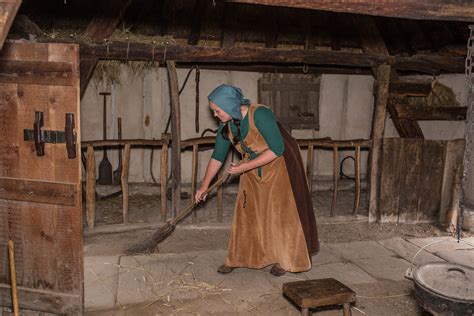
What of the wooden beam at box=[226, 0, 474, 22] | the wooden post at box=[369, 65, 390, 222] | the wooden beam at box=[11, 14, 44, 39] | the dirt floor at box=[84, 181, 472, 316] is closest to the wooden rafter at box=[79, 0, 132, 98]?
the wooden beam at box=[11, 14, 44, 39]

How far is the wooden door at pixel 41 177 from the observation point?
329 centimetres

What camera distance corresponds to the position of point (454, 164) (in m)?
6.16

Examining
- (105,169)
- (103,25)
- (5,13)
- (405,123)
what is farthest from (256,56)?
(5,13)

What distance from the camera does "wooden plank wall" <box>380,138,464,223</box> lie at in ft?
20.4

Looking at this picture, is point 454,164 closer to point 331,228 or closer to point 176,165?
point 331,228

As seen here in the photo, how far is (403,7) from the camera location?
303cm

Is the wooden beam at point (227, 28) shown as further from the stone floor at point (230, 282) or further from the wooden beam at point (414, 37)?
the stone floor at point (230, 282)

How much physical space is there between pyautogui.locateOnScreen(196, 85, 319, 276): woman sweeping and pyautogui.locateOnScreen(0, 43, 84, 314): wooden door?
1336 millimetres

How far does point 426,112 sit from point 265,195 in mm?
3504

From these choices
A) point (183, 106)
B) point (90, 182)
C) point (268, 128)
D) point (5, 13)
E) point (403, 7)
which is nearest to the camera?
point (5, 13)

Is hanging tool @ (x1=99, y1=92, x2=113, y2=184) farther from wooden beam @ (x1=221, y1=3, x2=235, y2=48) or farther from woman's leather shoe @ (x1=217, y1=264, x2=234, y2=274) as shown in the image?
woman's leather shoe @ (x1=217, y1=264, x2=234, y2=274)

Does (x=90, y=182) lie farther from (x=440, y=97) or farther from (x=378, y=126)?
(x=440, y=97)

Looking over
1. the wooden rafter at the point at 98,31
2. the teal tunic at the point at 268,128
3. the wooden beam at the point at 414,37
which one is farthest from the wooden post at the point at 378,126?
the wooden rafter at the point at 98,31

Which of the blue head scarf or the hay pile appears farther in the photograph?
the hay pile
